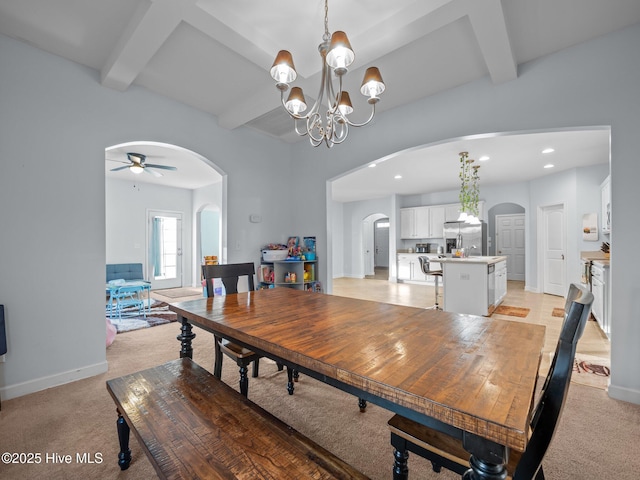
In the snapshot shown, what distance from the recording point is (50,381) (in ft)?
7.85

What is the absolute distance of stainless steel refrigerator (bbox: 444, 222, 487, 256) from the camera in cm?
741

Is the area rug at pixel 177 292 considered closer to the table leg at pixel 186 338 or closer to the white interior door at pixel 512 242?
the table leg at pixel 186 338

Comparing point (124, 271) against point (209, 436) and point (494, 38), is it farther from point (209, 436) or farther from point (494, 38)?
point (494, 38)

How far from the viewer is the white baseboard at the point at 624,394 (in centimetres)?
211

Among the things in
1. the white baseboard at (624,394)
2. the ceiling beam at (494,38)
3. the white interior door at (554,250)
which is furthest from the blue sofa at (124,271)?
the white interior door at (554,250)

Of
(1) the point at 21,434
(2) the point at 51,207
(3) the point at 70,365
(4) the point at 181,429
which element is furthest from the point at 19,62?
(4) the point at 181,429

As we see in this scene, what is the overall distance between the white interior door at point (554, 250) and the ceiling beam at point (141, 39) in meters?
7.35

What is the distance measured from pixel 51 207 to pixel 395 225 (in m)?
7.86

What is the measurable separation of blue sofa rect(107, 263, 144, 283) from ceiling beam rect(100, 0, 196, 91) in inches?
190

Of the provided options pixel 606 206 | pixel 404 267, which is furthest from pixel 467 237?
pixel 606 206

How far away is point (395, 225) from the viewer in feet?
28.9

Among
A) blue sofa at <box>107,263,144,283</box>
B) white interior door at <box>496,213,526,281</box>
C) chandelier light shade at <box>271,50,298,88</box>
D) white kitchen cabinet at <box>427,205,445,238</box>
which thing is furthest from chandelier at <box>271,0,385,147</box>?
white interior door at <box>496,213,526,281</box>

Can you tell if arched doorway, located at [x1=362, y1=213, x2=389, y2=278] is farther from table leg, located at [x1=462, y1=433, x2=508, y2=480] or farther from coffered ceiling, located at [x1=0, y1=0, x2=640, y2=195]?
table leg, located at [x1=462, y1=433, x2=508, y2=480]

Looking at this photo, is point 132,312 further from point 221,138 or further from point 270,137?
point 270,137
